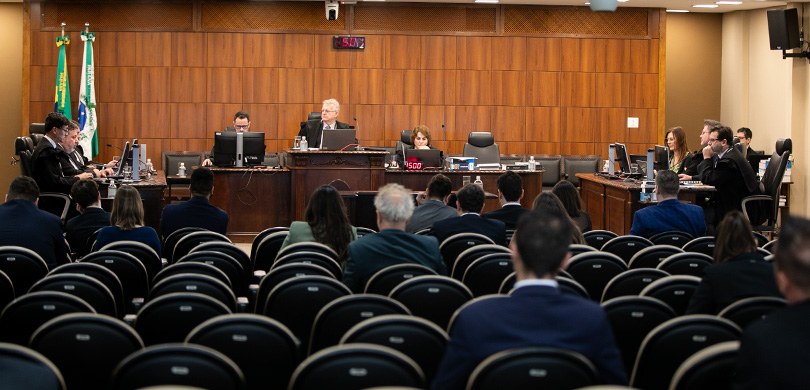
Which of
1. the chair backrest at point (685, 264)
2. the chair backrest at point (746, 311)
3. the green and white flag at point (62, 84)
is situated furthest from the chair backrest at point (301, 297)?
the green and white flag at point (62, 84)

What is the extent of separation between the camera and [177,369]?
323 centimetres

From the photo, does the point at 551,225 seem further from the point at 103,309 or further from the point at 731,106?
the point at 731,106

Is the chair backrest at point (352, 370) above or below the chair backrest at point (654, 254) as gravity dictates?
below

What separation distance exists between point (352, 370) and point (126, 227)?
425 centimetres

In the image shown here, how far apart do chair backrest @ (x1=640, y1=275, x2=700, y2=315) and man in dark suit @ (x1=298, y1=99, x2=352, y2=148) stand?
29.8 ft

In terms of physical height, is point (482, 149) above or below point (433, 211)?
above

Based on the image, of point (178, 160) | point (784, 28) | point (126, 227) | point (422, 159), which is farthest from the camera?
point (178, 160)

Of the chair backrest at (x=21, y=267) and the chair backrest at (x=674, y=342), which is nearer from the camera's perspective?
the chair backrest at (x=674, y=342)

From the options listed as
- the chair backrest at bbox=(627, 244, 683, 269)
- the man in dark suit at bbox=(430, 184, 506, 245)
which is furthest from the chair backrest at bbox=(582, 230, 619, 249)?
the chair backrest at bbox=(627, 244, 683, 269)

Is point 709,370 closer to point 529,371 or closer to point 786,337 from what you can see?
point 786,337

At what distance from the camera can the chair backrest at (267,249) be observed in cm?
732

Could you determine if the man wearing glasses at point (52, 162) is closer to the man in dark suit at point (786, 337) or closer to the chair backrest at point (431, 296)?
the chair backrest at point (431, 296)

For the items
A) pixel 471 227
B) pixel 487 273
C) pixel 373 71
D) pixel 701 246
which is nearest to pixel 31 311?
pixel 487 273

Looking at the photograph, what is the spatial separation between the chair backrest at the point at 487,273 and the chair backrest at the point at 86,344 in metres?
2.41
